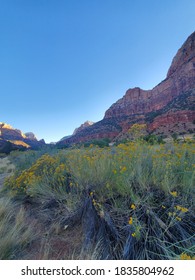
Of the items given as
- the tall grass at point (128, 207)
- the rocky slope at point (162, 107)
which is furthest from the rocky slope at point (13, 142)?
the tall grass at point (128, 207)

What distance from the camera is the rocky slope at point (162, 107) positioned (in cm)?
4341

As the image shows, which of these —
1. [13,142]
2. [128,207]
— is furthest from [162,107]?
[128,207]

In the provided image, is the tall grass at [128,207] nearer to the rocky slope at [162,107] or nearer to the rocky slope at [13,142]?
the rocky slope at [13,142]

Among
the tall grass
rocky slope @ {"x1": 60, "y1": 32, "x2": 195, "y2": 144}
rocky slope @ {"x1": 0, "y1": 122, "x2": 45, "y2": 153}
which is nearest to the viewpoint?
the tall grass

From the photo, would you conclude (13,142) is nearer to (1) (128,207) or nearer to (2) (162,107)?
(1) (128,207)

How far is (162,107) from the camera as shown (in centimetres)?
7256

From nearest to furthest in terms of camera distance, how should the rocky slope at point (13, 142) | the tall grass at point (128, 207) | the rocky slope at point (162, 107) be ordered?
the tall grass at point (128, 207)
the rocky slope at point (13, 142)
the rocky slope at point (162, 107)

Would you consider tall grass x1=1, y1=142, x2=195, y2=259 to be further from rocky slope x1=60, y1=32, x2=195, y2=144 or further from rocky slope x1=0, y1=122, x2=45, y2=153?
rocky slope x1=60, y1=32, x2=195, y2=144

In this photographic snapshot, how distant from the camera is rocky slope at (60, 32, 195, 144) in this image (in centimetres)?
4341

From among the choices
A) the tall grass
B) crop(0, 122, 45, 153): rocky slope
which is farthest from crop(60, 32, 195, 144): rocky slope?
the tall grass

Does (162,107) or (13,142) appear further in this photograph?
(162,107)

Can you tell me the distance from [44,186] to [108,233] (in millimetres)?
1761
